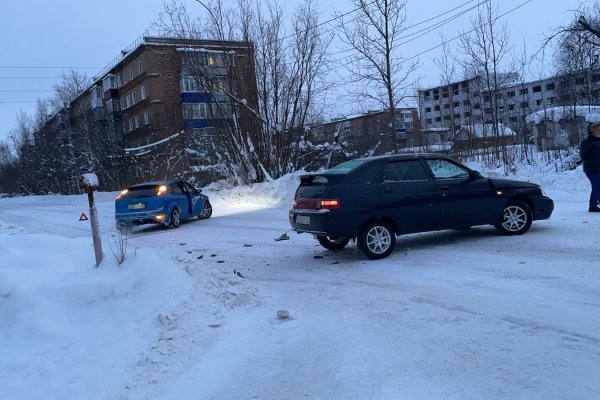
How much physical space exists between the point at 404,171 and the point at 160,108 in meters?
52.3

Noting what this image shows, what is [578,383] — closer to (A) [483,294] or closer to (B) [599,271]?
(A) [483,294]

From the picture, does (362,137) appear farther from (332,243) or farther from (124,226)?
(332,243)

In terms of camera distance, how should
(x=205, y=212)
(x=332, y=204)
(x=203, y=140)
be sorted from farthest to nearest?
1. (x=203, y=140)
2. (x=205, y=212)
3. (x=332, y=204)

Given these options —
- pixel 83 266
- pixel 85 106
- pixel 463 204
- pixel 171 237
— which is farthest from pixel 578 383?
pixel 85 106

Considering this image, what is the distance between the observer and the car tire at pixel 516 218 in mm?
8766

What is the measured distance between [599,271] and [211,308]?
474cm

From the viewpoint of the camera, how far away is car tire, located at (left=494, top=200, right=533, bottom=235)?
8.77m

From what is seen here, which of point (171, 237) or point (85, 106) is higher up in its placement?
point (85, 106)

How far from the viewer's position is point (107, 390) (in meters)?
3.65

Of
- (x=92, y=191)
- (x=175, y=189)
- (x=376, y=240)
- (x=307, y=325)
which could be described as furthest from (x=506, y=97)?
(x=307, y=325)

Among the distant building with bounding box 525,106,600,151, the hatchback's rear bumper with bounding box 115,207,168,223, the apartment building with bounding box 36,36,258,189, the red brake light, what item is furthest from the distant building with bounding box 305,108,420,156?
the red brake light

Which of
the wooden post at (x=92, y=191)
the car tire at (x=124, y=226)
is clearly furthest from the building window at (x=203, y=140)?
the wooden post at (x=92, y=191)

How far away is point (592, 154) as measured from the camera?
1032 centimetres

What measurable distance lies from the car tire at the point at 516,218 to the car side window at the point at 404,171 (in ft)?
5.98
